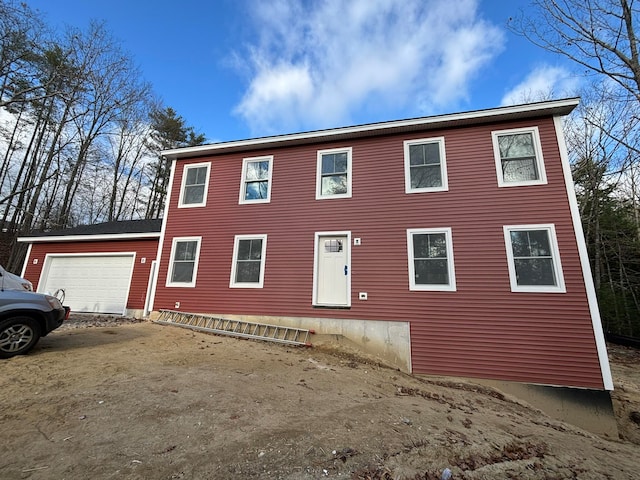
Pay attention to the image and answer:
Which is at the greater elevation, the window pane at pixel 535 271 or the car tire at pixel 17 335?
the window pane at pixel 535 271

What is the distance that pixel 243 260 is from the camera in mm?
8391

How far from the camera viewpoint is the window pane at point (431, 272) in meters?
6.88

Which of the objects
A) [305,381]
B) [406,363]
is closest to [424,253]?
[406,363]

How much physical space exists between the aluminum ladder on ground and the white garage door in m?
2.61

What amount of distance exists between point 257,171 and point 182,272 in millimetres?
3993

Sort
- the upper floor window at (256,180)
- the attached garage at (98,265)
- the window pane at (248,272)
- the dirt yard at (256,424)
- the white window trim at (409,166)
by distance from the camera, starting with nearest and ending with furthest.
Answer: the dirt yard at (256,424) < the white window trim at (409,166) < the window pane at (248,272) < the upper floor window at (256,180) < the attached garage at (98,265)

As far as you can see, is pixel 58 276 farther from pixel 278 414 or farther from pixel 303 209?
pixel 278 414

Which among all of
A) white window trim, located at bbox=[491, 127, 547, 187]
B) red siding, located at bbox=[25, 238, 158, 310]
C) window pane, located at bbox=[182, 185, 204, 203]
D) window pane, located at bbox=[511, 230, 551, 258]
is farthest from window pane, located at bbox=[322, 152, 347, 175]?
red siding, located at bbox=[25, 238, 158, 310]

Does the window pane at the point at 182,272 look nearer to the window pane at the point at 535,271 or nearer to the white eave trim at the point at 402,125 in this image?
the white eave trim at the point at 402,125

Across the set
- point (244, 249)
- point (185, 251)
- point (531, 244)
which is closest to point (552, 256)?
point (531, 244)

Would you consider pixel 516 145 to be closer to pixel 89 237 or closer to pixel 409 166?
pixel 409 166

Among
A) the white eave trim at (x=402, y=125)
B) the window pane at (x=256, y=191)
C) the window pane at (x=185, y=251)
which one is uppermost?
the white eave trim at (x=402, y=125)

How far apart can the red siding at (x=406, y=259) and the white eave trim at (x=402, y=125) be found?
9.5 inches

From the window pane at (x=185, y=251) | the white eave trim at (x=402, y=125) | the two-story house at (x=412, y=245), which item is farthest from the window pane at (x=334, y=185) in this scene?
the window pane at (x=185, y=251)
